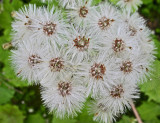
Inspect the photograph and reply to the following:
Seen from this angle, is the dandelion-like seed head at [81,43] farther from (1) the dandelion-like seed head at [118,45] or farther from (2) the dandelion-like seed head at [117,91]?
(2) the dandelion-like seed head at [117,91]

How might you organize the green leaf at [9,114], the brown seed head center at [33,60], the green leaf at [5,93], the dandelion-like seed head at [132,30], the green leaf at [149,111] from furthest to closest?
the green leaf at [149,111] < the green leaf at [9,114] < the green leaf at [5,93] < the dandelion-like seed head at [132,30] < the brown seed head center at [33,60]

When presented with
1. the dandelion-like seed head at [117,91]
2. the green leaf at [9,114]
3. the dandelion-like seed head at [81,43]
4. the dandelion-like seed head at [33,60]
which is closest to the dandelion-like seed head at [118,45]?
the dandelion-like seed head at [81,43]

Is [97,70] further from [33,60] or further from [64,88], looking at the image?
[33,60]

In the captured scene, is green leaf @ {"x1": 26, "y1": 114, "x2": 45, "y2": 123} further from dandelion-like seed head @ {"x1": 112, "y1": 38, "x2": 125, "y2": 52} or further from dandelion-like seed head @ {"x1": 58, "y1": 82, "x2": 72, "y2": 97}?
dandelion-like seed head @ {"x1": 112, "y1": 38, "x2": 125, "y2": 52}

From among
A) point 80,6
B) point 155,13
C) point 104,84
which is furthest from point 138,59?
point 155,13

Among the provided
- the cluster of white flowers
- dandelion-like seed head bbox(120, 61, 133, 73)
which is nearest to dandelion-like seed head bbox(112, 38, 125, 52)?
the cluster of white flowers
